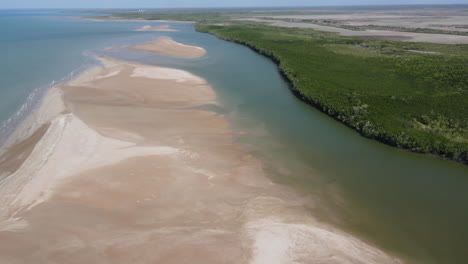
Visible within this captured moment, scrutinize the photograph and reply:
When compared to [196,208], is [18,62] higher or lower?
higher

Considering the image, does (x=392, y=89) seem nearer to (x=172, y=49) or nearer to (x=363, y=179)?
(x=363, y=179)

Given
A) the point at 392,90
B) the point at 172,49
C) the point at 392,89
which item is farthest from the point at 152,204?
the point at 172,49

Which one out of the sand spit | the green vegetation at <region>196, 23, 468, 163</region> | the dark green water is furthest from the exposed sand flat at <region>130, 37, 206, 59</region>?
the sand spit

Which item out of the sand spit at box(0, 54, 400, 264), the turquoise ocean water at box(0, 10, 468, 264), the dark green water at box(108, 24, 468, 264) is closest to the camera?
the sand spit at box(0, 54, 400, 264)

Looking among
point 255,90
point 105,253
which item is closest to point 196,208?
point 105,253

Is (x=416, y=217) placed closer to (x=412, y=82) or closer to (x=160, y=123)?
(x=160, y=123)

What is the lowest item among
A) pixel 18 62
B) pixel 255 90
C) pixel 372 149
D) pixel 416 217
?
pixel 416 217

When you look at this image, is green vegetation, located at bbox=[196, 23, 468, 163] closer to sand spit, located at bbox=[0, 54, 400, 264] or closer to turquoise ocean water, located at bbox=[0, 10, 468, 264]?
turquoise ocean water, located at bbox=[0, 10, 468, 264]
